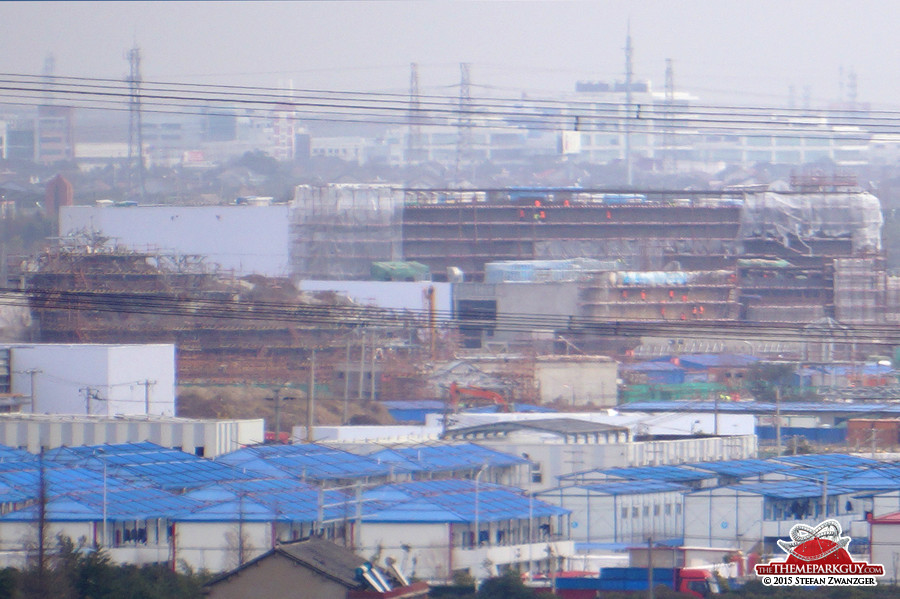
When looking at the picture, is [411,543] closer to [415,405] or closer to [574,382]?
[415,405]

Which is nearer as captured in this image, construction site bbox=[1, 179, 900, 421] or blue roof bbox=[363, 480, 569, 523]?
blue roof bbox=[363, 480, 569, 523]

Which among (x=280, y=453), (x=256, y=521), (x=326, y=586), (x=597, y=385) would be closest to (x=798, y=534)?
(x=326, y=586)

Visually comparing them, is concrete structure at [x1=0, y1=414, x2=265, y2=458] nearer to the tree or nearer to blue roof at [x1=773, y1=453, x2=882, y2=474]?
blue roof at [x1=773, y1=453, x2=882, y2=474]

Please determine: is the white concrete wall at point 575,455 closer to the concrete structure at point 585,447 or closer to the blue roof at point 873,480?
the concrete structure at point 585,447

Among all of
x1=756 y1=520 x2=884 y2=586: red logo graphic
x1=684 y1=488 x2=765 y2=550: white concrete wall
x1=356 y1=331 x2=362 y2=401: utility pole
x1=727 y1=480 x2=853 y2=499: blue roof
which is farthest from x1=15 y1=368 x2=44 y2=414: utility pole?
x1=756 y1=520 x2=884 y2=586: red logo graphic

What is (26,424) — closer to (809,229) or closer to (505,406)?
(505,406)

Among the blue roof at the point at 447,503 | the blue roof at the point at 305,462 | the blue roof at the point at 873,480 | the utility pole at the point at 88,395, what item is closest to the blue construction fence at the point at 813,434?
the blue roof at the point at 873,480
